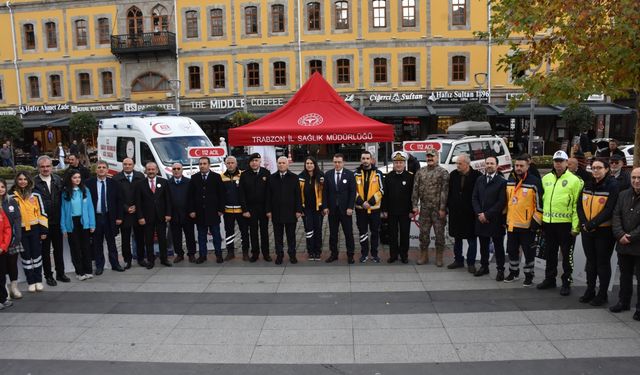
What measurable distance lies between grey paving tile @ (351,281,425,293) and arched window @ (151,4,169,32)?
103 feet

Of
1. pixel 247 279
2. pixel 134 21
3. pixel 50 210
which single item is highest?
pixel 134 21

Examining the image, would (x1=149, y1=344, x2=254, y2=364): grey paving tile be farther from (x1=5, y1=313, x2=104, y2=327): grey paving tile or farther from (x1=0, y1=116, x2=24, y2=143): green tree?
(x1=0, y1=116, x2=24, y2=143): green tree

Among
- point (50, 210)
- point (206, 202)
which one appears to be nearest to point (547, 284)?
point (206, 202)

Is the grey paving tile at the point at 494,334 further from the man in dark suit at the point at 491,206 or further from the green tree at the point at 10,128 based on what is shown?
the green tree at the point at 10,128

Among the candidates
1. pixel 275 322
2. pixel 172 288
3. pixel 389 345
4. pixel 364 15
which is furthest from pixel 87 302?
pixel 364 15

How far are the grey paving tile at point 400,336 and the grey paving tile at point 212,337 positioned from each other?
4.01 feet

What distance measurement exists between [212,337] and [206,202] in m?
3.67

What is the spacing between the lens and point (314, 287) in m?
7.83

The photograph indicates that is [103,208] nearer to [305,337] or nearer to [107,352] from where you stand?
[107,352]

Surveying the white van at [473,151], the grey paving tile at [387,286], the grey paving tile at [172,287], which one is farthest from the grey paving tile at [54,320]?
Answer: the white van at [473,151]

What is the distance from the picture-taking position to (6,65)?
123ft

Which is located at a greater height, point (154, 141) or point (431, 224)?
point (154, 141)

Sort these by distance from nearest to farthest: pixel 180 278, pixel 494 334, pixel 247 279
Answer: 1. pixel 494 334
2. pixel 247 279
3. pixel 180 278

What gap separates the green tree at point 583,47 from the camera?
26.9 ft
